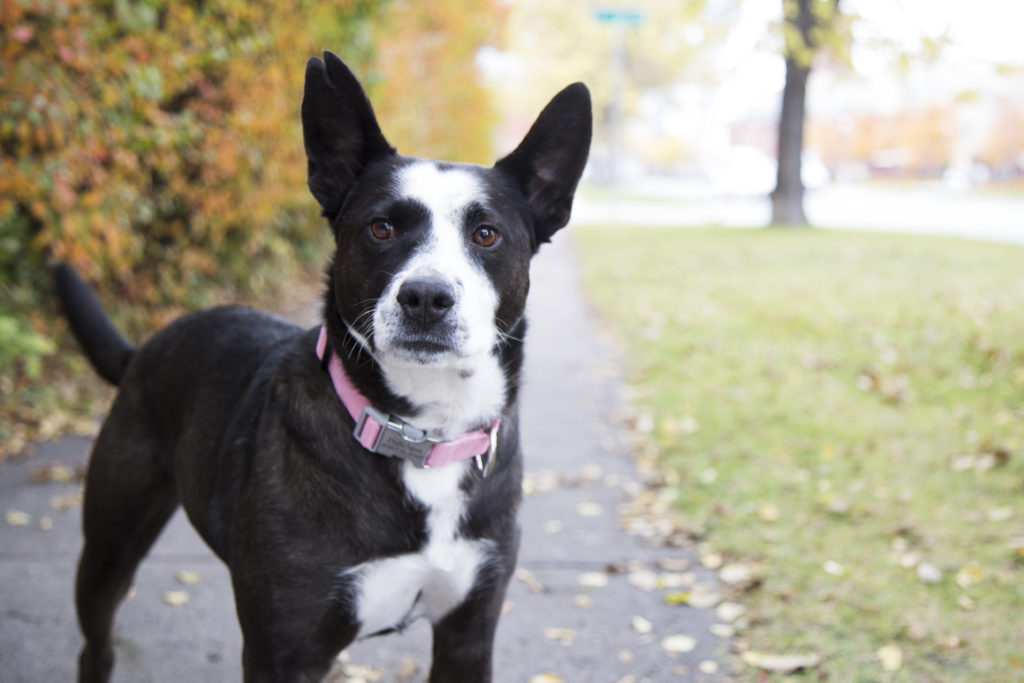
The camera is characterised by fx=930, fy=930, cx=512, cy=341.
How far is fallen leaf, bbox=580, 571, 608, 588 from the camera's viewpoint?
400 cm

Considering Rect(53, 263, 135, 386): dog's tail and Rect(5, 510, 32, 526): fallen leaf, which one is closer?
Rect(53, 263, 135, 386): dog's tail

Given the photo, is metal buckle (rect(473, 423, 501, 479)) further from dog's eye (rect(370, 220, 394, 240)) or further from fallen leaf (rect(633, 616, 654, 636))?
fallen leaf (rect(633, 616, 654, 636))

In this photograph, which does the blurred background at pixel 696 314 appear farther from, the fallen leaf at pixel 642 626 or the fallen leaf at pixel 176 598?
the fallen leaf at pixel 176 598

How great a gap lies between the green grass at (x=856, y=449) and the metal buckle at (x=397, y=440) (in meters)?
1.80

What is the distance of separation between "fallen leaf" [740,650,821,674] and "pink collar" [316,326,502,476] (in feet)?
4.95

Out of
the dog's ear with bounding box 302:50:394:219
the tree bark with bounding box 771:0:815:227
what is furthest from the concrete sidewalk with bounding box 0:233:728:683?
the tree bark with bounding box 771:0:815:227

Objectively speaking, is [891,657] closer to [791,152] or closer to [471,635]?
[471,635]

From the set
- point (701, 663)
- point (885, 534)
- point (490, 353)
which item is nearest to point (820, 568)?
point (885, 534)

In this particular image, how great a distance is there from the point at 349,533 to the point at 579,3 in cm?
4450

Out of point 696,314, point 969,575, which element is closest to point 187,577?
point 969,575

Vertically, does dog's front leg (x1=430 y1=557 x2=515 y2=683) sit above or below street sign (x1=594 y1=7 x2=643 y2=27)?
below

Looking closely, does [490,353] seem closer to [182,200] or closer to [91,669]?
[91,669]

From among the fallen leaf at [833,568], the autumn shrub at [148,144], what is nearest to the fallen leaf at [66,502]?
the autumn shrub at [148,144]

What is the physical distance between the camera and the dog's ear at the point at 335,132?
99.1 inches
